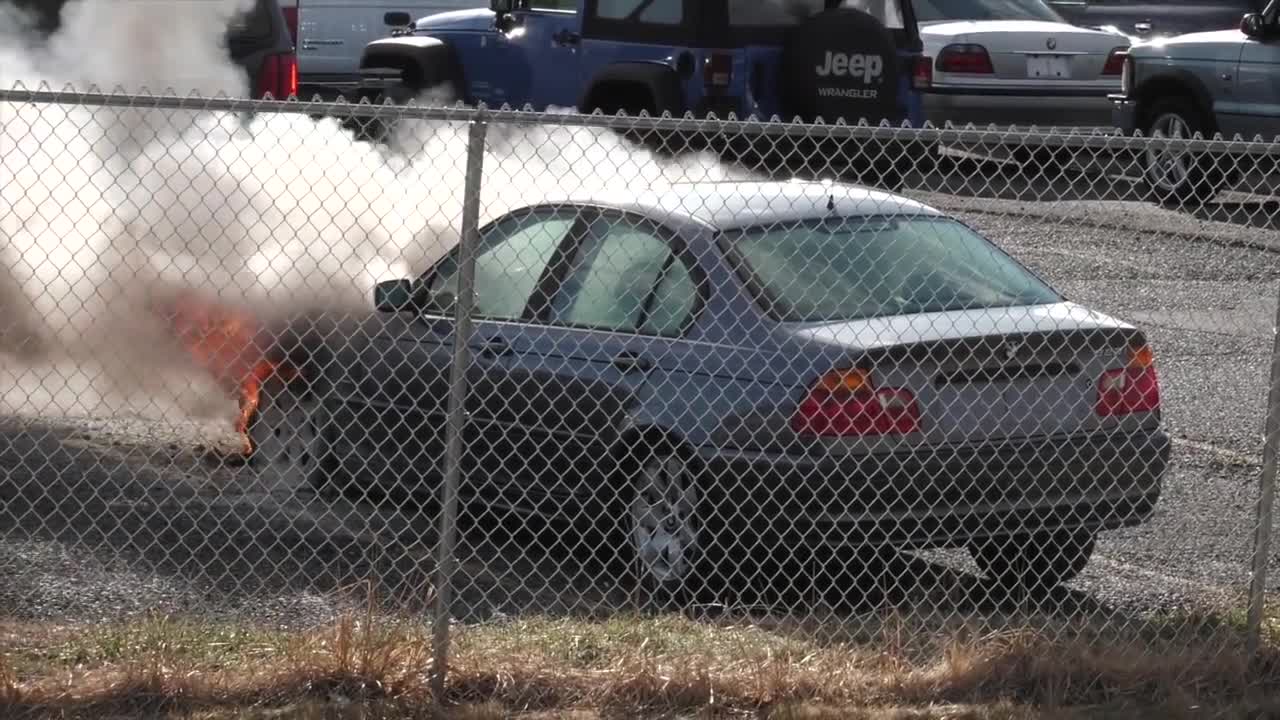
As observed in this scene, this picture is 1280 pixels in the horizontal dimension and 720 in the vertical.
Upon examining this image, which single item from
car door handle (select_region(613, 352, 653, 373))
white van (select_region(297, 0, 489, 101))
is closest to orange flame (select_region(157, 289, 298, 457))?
car door handle (select_region(613, 352, 653, 373))

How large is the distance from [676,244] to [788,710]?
72.1 inches

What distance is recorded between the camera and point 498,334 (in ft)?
21.4

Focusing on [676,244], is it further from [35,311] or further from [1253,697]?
[35,311]

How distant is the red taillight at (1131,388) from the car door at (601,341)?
1327 millimetres

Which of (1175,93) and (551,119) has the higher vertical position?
(551,119)

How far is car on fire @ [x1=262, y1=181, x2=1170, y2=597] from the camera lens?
573 centimetres

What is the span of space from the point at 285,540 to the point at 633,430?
1.36m

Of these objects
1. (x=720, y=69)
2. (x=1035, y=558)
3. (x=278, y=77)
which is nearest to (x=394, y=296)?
(x=1035, y=558)

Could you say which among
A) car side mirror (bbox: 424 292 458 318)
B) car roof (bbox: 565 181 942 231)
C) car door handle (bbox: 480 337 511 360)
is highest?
car roof (bbox: 565 181 942 231)

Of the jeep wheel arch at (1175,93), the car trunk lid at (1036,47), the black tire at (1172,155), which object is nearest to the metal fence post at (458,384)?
the black tire at (1172,155)

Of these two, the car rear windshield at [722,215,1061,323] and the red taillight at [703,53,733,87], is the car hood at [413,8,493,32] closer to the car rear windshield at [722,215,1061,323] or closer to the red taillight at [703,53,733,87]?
the red taillight at [703,53,733,87]

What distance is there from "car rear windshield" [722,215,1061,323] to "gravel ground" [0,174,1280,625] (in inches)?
36.6

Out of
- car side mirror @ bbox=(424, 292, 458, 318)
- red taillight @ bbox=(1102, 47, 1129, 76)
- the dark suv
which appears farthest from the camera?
red taillight @ bbox=(1102, 47, 1129, 76)

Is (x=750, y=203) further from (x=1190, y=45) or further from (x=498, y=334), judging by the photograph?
(x=1190, y=45)
